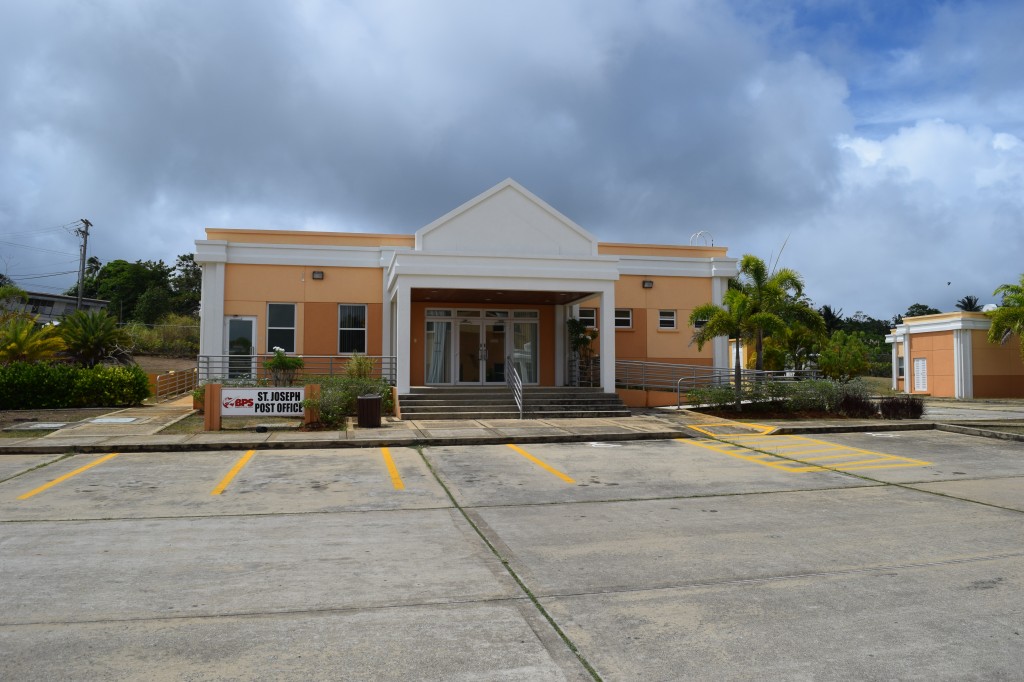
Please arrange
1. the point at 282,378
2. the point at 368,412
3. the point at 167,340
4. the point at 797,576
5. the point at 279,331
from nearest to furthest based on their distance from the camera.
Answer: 1. the point at 797,576
2. the point at 368,412
3. the point at 282,378
4. the point at 279,331
5. the point at 167,340

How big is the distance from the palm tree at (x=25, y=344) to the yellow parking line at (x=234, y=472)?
1228 centimetres

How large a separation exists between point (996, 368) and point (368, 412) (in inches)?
1222

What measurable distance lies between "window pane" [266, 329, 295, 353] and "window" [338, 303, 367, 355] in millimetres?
1503

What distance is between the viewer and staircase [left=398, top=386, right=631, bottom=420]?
19.4 m

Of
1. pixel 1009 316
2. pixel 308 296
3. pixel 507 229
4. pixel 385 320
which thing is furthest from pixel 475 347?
pixel 1009 316

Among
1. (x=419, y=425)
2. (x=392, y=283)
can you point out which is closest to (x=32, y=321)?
(x=392, y=283)

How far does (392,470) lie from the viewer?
38.6ft

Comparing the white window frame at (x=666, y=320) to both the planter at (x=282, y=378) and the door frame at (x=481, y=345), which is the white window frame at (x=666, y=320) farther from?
the planter at (x=282, y=378)

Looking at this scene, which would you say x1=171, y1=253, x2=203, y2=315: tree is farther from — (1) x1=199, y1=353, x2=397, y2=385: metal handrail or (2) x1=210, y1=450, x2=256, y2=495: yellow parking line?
(2) x1=210, y1=450, x2=256, y2=495: yellow parking line

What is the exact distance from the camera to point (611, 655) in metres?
4.43

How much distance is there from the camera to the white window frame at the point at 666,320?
26.9 m

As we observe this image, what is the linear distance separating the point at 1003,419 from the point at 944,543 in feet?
52.0

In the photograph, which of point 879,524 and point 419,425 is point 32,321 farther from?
point 879,524

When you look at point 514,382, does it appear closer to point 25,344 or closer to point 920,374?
point 25,344
